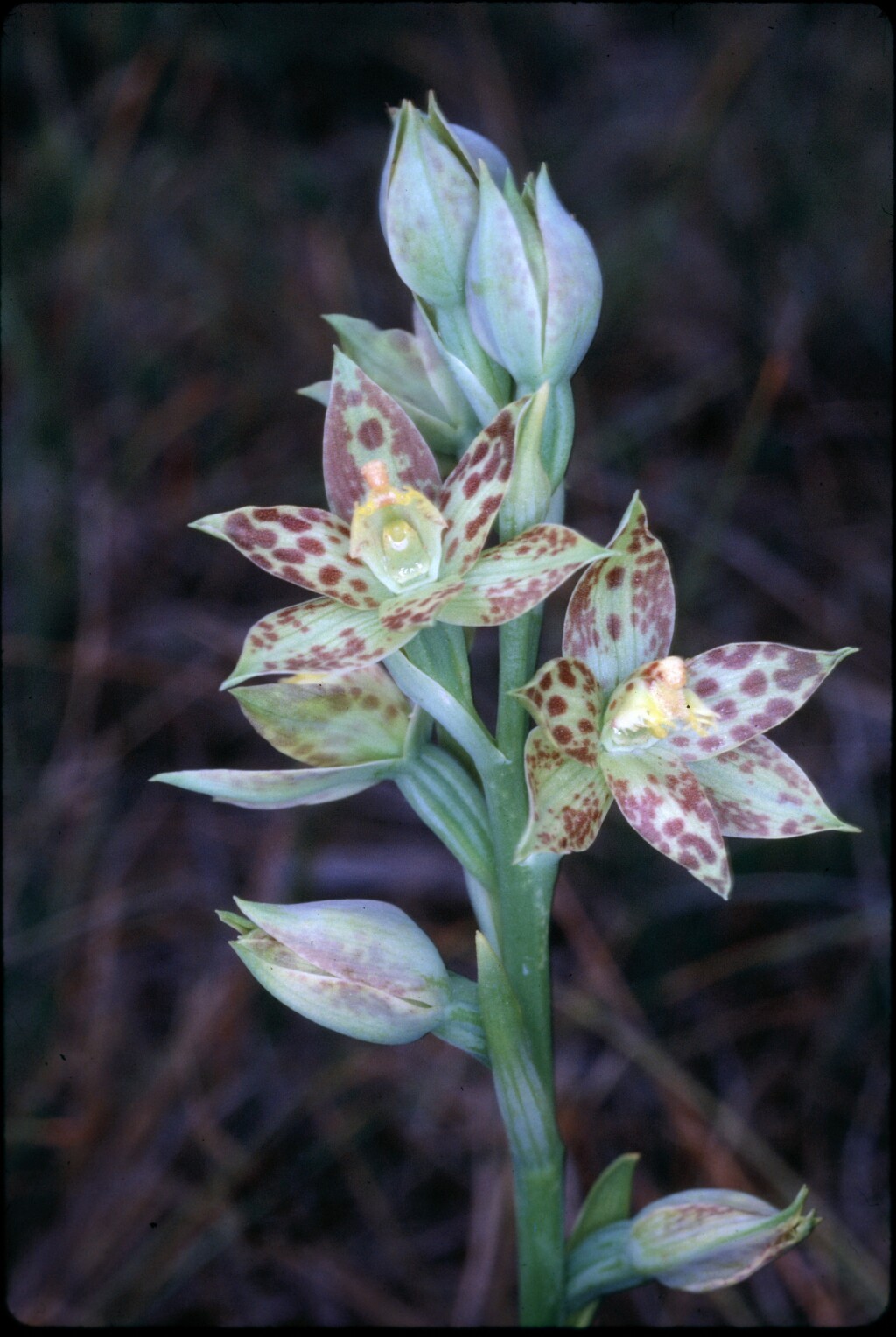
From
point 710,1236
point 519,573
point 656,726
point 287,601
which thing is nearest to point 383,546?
point 519,573

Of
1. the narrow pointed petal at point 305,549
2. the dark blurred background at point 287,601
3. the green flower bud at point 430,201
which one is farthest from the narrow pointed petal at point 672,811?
the dark blurred background at point 287,601

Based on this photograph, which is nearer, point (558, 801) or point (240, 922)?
point (558, 801)

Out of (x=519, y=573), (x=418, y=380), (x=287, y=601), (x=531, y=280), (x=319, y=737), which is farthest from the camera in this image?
(x=287, y=601)

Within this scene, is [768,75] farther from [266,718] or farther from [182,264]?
[266,718]

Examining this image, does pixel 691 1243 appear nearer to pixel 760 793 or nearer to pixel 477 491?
pixel 760 793

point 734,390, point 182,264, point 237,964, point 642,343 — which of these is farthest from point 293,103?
point 237,964

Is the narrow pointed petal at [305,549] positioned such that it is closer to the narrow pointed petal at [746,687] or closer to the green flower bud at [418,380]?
the green flower bud at [418,380]
